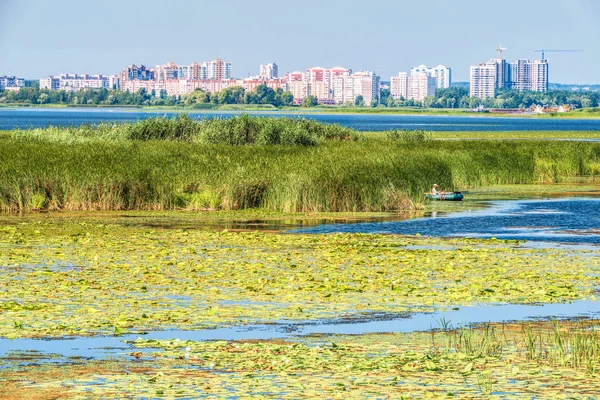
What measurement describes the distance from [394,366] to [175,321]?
13.2ft

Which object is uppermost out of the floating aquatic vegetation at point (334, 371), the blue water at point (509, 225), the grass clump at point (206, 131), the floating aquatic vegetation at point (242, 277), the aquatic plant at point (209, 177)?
the grass clump at point (206, 131)

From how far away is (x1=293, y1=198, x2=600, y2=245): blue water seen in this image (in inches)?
1123

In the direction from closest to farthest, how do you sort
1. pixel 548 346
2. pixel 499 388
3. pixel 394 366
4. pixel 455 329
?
pixel 499 388, pixel 394 366, pixel 548 346, pixel 455 329

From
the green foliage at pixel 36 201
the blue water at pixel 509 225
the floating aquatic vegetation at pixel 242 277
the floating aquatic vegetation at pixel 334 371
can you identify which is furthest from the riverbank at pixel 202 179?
the floating aquatic vegetation at pixel 334 371

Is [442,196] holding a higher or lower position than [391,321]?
lower

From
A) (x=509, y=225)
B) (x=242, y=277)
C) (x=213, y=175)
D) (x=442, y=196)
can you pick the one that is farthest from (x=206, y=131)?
(x=242, y=277)

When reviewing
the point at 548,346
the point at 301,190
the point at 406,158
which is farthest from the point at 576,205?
the point at 548,346

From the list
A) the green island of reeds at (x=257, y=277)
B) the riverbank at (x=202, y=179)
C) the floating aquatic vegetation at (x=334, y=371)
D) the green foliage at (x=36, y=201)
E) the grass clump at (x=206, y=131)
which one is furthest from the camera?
the grass clump at (x=206, y=131)

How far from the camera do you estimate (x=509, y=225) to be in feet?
102

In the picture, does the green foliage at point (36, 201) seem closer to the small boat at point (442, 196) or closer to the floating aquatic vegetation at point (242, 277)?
the floating aquatic vegetation at point (242, 277)

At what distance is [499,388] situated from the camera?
12.2 m

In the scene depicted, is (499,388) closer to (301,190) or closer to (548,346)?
(548,346)

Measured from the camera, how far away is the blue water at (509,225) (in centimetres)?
2852

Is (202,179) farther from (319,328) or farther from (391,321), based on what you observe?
(319,328)
